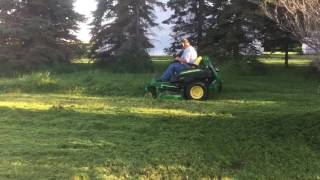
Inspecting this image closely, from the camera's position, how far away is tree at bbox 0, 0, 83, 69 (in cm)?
2600

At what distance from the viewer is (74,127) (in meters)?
10.2

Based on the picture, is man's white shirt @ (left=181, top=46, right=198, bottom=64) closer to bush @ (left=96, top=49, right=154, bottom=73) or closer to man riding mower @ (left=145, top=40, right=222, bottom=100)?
man riding mower @ (left=145, top=40, right=222, bottom=100)

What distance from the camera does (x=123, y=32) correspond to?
26.1m

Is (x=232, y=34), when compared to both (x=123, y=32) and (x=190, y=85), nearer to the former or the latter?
(x=123, y=32)

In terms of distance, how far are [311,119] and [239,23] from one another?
11.8m

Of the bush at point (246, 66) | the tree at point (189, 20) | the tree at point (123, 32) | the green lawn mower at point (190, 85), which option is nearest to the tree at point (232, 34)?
the bush at point (246, 66)

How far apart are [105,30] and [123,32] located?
1.05 m

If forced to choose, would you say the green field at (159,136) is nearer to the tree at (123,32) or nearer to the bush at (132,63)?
the bush at (132,63)

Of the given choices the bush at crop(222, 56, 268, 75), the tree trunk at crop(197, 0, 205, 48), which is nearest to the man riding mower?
the bush at crop(222, 56, 268, 75)

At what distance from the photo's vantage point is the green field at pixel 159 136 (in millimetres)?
7215

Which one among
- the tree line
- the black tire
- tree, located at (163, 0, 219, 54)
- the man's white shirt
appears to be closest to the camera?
the black tire

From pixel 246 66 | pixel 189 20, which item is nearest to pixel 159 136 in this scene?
pixel 246 66

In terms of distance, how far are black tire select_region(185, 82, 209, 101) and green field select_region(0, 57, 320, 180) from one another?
1.53ft

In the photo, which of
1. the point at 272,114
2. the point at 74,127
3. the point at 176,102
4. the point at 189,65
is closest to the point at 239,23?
the point at 189,65
